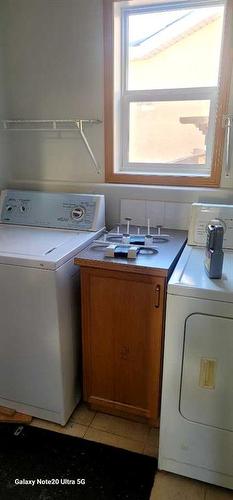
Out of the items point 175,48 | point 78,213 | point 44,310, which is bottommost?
point 44,310

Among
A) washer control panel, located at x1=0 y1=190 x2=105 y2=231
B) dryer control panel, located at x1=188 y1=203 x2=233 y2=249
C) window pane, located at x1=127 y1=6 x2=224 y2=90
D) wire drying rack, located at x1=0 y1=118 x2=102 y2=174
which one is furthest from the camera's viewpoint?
wire drying rack, located at x1=0 y1=118 x2=102 y2=174

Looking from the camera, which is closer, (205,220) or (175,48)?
(205,220)

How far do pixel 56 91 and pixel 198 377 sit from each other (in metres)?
1.82

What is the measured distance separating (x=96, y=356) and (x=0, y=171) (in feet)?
4.46

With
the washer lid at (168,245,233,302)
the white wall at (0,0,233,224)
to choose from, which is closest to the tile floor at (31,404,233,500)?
the washer lid at (168,245,233,302)

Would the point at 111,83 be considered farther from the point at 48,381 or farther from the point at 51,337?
the point at 48,381

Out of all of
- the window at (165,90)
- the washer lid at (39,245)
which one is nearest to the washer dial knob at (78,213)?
the washer lid at (39,245)

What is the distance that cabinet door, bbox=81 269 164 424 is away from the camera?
1469mm

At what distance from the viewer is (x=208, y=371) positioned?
1266mm

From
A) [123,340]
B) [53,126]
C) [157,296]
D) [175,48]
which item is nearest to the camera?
[157,296]

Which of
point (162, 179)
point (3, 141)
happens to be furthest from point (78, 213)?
point (3, 141)

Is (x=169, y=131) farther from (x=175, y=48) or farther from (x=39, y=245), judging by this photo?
(x=39, y=245)

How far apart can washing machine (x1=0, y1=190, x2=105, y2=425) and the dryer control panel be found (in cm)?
54

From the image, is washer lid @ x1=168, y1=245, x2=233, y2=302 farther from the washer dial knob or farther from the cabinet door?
the washer dial knob
